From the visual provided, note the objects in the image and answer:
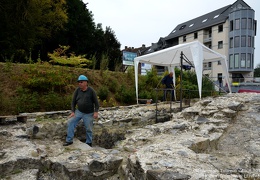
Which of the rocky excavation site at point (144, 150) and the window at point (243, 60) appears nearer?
the rocky excavation site at point (144, 150)

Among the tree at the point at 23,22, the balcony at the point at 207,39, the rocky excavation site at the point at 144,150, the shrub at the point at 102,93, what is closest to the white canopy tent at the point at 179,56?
the shrub at the point at 102,93

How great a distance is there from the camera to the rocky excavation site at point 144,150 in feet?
9.30

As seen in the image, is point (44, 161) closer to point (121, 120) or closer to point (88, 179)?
point (88, 179)

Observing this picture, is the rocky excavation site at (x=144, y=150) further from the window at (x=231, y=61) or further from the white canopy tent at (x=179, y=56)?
the window at (x=231, y=61)

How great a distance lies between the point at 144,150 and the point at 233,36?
34720mm

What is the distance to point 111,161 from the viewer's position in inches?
137

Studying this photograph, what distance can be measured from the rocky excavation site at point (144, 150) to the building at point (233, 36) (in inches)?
1025

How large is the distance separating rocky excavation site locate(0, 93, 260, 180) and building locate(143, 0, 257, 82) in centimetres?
2603

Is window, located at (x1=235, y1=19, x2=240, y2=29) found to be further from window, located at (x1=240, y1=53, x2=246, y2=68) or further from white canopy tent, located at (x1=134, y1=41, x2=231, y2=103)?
white canopy tent, located at (x1=134, y1=41, x2=231, y2=103)

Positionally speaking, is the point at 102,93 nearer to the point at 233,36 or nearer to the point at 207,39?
the point at 233,36

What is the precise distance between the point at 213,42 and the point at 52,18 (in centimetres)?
2926

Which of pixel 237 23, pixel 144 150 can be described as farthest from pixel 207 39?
pixel 144 150

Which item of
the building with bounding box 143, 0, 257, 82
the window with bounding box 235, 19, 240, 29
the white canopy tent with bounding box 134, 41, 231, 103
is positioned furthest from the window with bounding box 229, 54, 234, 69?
the white canopy tent with bounding box 134, 41, 231, 103

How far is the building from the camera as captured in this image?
3219 centimetres
